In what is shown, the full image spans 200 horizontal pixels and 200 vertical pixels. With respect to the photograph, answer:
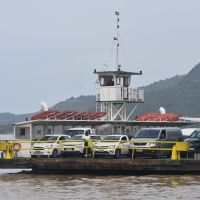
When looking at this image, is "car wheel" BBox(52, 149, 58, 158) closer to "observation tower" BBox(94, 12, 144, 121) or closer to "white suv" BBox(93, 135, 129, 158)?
"white suv" BBox(93, 135, 129, 158)

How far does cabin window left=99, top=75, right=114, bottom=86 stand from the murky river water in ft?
107

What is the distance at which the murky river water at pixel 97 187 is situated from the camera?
92.5 feet

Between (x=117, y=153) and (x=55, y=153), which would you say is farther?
(x=55, y=153)

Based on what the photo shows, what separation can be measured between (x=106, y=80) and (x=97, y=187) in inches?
1535

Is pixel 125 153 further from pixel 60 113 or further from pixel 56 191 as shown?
pixel 60 113

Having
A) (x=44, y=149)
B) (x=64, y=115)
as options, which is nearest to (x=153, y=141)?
(x=44, y=149)

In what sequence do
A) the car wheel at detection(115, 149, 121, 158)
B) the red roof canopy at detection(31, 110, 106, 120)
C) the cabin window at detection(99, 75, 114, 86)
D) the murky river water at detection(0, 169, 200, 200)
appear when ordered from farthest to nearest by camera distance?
the cabin window at detection(99, 75, 114, 86) → the red roof canopy at detection(31, 110, 106, 120) → the car wheel at detection(115, 149, 121, 158) → the murky river water at detection(0, 169, 200, 200)

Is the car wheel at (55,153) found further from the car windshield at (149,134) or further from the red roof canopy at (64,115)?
the red roof canopy at (64,115)

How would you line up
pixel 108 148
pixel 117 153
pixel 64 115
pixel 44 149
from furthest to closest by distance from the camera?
pixel 64 115
pixel 44 149
pixel 117 153
pixel 108 148

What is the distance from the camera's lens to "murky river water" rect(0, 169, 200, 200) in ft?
92.5

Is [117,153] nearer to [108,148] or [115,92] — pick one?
[108,148]

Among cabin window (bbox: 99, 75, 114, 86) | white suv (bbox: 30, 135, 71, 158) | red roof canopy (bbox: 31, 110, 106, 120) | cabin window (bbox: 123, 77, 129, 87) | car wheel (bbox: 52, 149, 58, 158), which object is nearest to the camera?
white suv (bbox: 30, 135, 71, 158)

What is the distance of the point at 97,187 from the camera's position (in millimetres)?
31219

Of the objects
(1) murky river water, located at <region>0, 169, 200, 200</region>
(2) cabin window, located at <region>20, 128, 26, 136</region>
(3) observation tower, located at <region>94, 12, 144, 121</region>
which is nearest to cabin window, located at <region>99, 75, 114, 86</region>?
(3) observation tower, located at <region>94, 12, 144, 121</region>
